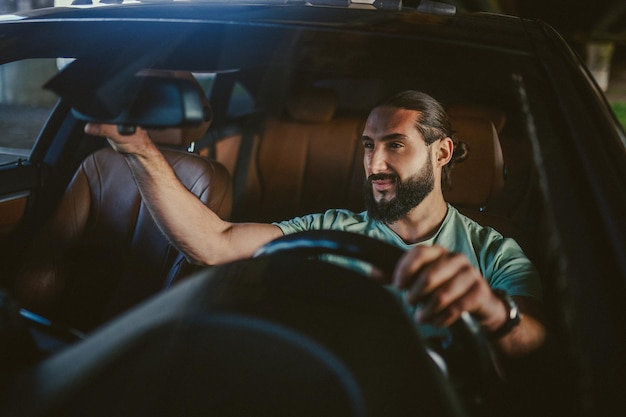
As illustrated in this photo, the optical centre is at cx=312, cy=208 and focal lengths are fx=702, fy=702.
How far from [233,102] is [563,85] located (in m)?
1.56

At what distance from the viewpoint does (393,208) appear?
1.81 meters

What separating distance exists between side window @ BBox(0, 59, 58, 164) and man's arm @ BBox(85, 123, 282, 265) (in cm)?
54

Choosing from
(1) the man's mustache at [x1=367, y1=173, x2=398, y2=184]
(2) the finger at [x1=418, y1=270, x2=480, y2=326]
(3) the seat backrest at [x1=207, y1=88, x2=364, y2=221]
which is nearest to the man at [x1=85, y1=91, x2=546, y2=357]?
(1) the man's mustache at [x1=367, y1=173, x2=398, y2=184]

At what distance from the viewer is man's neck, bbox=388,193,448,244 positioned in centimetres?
182

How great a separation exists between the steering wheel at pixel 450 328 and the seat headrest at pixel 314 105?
91cm

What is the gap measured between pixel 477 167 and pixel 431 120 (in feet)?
0.59

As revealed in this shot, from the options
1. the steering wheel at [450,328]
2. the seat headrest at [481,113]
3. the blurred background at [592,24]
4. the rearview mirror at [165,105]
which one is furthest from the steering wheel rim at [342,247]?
the blurred background at [592,24]

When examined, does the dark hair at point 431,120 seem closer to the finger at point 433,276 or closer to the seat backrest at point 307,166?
the seat backrest at point 307,166

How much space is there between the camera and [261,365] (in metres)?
0.97

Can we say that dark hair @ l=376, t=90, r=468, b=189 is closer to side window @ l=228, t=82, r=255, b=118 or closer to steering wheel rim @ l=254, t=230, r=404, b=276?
steering wheel rim @ l=254, t=230, r=404, b=276

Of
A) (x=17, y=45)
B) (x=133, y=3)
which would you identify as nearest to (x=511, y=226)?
(x=133, y=3)

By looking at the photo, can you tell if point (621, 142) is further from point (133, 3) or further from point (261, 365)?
point (133, 3)

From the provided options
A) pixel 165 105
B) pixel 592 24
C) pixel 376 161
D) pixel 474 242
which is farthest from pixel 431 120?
pixel 592 24

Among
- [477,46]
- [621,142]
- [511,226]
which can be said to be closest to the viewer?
[621,142]
